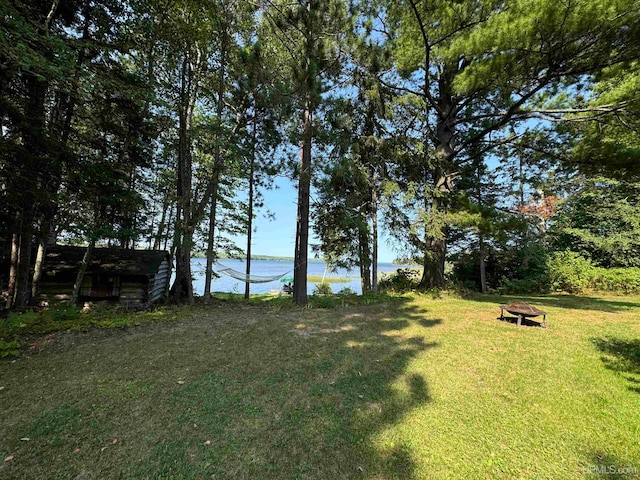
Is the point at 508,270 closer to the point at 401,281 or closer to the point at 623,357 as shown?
the point at 401,281

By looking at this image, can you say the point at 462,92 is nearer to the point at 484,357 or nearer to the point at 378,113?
the point at 378,113

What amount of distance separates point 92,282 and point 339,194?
27.1 feet

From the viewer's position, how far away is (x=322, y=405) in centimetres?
262

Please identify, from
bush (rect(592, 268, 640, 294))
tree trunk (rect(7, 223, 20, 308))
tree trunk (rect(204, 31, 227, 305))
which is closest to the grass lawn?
tree trunk (rect(7, 223, 20, 308))

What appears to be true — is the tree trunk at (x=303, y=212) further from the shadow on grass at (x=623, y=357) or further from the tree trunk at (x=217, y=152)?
the shadow on grass at (x=623, y=357)

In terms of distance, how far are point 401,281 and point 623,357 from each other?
23.6 ft

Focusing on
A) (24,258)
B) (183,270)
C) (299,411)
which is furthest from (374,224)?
(24,258)

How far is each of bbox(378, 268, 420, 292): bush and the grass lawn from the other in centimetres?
547

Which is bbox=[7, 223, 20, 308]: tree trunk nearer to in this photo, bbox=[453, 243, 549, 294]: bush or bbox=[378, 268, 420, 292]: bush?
bbox=[378, 268, 420, 292]: bush

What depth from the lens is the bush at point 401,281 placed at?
1019cm

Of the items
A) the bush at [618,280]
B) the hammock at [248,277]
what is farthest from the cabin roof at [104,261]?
the bush at [618,280]

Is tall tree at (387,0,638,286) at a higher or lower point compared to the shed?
higher

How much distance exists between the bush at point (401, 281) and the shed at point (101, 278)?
8356 millimetres

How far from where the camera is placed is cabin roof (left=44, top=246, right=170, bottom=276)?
7688mm
